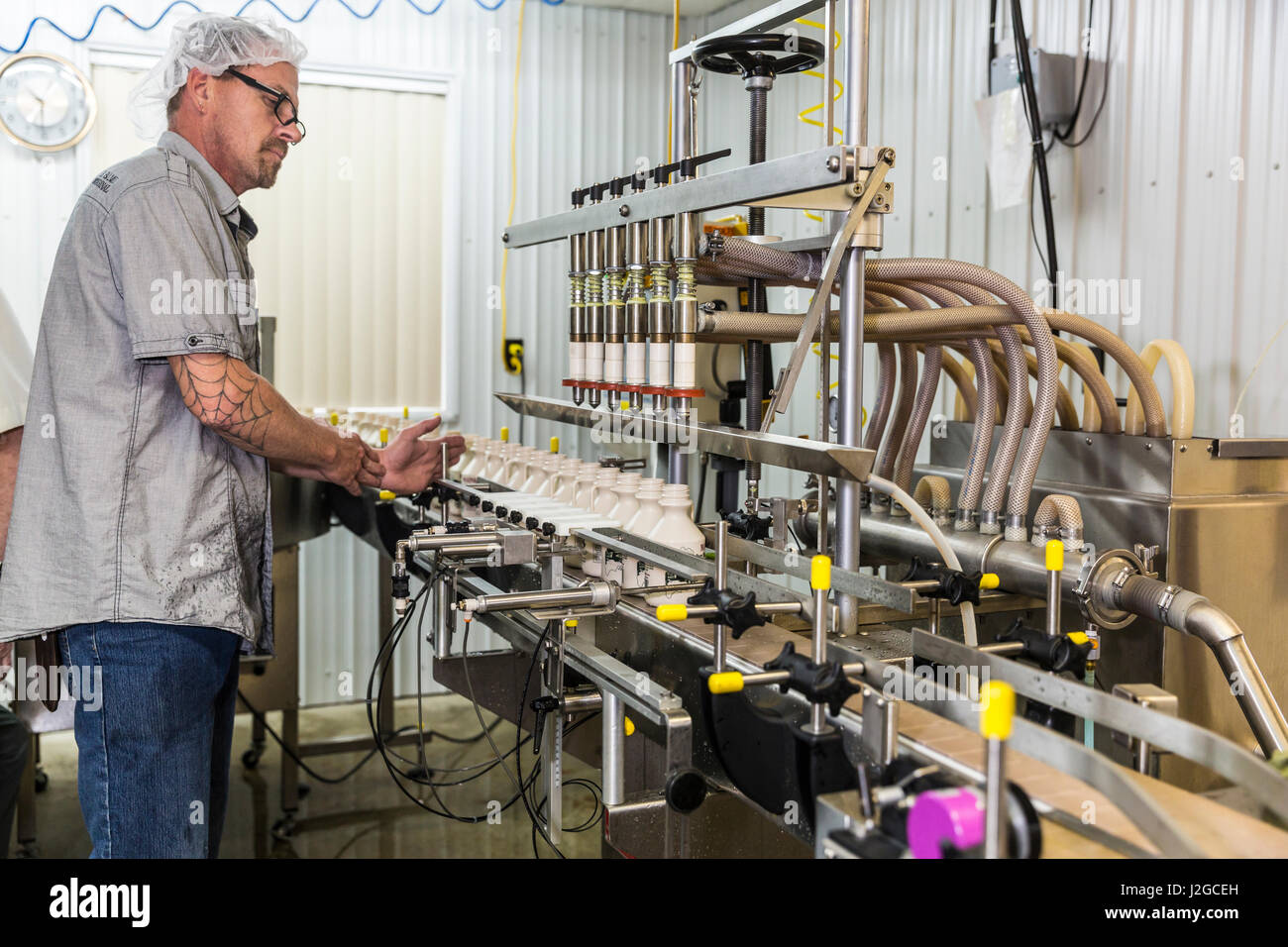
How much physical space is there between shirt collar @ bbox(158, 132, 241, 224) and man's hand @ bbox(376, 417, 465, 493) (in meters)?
0.56

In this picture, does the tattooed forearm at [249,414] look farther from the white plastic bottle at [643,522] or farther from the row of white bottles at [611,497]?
the white plastic bottle at [643,522]

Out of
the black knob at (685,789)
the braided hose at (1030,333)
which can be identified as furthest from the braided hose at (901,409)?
the black knob at (685,789)

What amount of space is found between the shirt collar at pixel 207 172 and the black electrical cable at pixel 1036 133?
78.2 inches

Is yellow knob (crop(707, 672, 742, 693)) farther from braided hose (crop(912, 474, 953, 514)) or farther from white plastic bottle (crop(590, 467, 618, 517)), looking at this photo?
braided hose (crop(912, 474, 953, 514))

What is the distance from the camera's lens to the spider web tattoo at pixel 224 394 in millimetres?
1690

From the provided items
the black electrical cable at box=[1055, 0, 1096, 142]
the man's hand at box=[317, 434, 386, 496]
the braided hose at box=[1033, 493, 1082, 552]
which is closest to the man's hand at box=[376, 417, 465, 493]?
the man's hand at box=[317, 434, 386, 496]

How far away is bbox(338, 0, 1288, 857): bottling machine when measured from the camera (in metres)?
1.08

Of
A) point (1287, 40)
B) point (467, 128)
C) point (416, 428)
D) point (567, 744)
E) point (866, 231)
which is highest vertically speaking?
point (467, 128)

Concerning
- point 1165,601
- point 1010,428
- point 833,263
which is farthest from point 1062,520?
point 833,263

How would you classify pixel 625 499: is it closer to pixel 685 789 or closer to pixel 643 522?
pixel 643 522

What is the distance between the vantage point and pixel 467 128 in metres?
4.41

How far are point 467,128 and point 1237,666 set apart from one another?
3.69 meters
